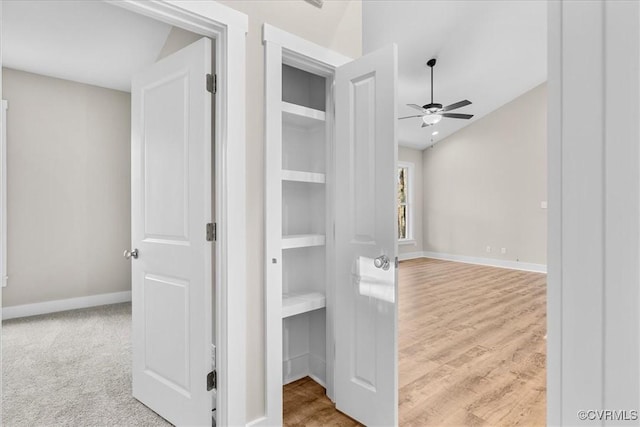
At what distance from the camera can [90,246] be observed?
430 centimetres

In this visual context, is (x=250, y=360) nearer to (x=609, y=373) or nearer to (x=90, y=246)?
(x=609, y=373)

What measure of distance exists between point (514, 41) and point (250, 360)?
5468 mm

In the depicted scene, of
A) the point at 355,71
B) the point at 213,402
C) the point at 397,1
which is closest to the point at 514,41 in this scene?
the point at 397,1

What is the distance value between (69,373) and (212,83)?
2.30 m

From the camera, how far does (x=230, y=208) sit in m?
1.75

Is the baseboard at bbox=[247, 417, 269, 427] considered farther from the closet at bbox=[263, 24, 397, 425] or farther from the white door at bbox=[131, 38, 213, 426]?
the white door at bbox=[131, 38, 213, 426]

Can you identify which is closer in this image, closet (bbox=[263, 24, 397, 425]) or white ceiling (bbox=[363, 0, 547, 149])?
closet (bbox=[263, 24, 397, 425])

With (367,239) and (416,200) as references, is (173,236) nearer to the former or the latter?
(367,239)

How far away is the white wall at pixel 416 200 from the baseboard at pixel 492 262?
0.42 meters

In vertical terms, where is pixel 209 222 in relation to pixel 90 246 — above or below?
above

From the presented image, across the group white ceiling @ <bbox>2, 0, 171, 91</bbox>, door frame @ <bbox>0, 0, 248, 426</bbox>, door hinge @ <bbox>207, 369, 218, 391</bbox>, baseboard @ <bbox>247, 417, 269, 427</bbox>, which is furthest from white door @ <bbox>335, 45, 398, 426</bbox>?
white ceiling @ <bbox>2, 0, 171, 91</bbox>

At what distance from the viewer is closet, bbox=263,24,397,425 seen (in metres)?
1.84

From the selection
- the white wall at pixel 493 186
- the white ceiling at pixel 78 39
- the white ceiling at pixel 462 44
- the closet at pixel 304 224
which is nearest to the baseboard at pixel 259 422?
the closet at pixel 304 224

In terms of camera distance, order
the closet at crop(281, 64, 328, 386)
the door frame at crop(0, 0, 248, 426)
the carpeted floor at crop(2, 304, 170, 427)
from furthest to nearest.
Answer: the closet at crop(281, 64, 328, 386) → the carpeted floor at crop(2, 304, 170, 427) → the door frame at crop(0, 0, 248, 426)
